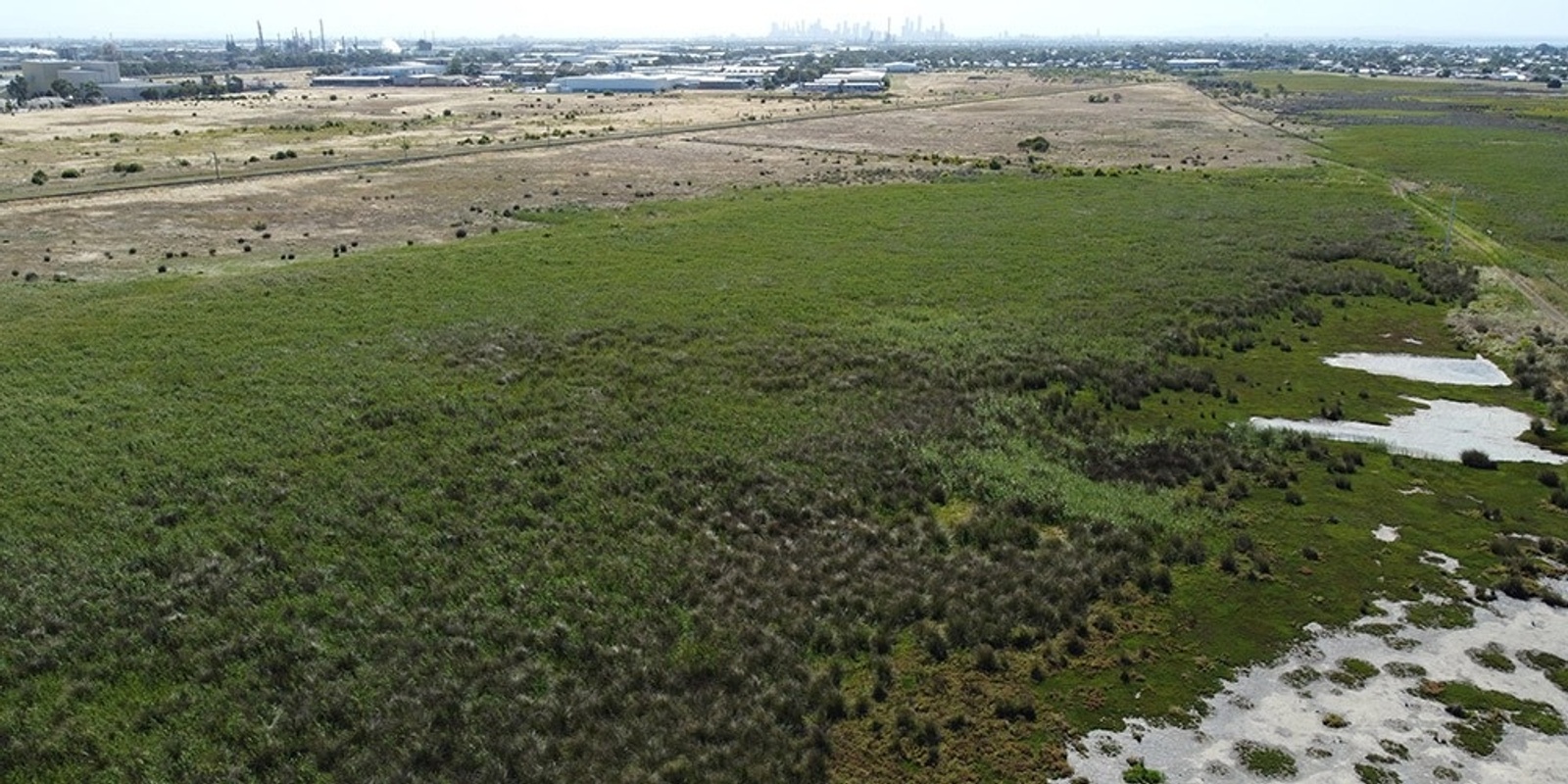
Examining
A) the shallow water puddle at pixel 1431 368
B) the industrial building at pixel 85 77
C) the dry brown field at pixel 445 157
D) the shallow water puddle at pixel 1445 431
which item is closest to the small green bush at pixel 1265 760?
the shallow water puddle at pixel 1445 431

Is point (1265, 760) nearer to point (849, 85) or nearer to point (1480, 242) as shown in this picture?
point (1480, 242)

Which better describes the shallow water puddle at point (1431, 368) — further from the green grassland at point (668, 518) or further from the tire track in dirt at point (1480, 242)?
the tire track in dirt at point (1480, 242)

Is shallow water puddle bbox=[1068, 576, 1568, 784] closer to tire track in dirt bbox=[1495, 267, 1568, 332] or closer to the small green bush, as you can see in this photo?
the small green bush

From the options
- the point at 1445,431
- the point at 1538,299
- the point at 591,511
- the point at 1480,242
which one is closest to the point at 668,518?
the point at 591,511

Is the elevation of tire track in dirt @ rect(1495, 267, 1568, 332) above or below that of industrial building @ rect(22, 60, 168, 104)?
below

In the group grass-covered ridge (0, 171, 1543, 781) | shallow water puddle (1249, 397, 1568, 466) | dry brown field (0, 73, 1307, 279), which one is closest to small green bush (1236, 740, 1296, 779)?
grass-covered ridge (0, 171, 1543, 781)

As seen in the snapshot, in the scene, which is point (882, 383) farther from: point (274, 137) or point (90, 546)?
point (274, 137)
